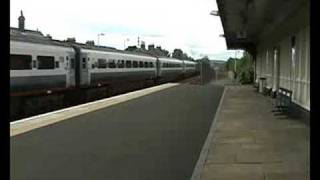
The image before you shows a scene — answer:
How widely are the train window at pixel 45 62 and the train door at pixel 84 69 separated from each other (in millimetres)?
4411

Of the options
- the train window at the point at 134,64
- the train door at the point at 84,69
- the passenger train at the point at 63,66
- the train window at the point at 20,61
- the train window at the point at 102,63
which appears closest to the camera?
the train window at the point at 20,61

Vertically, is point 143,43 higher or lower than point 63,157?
higher

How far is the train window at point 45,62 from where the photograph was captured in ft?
74.4

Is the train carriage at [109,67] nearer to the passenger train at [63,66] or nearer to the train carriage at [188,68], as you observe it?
the passenger train at [63,66]

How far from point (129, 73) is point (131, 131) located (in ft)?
88.5

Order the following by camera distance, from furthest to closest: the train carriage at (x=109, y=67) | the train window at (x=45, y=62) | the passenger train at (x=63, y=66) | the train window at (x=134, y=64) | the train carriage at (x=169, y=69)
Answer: the train carriage at (x=169, y=69) → the train window at (x=134, y=64) → the train carriage at (x=109, y=67) → the train window at (x=45, y=62) → the passenger train at (x=63, y=66)

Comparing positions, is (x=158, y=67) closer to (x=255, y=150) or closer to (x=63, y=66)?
(x=63, y=66)

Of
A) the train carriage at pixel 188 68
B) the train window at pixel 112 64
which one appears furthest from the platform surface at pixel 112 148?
the train carriage at pixel 188 68

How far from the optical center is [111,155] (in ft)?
32.5

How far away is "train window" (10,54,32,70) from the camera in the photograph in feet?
64.7

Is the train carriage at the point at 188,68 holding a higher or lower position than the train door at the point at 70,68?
higher

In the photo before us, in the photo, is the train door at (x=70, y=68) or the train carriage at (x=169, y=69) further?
the train carriage at (x=169, y=69)
